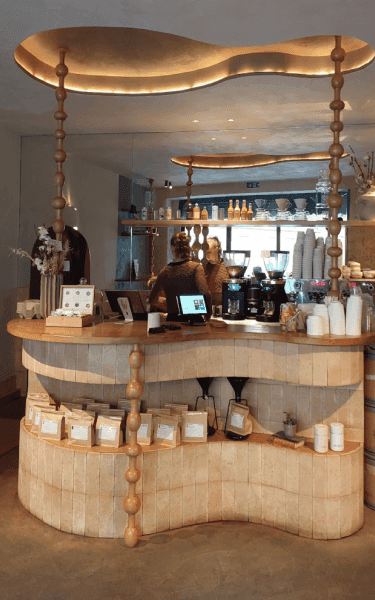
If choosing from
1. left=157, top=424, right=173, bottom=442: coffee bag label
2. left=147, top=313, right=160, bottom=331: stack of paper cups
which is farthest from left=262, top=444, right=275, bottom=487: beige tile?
left=147, top=313, right=160, bottom=331: stack of paper cups

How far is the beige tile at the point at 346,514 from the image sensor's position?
125 inches

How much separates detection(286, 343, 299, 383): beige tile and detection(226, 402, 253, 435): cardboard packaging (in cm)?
42

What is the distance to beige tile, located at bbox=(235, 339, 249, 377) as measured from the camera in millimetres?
3352

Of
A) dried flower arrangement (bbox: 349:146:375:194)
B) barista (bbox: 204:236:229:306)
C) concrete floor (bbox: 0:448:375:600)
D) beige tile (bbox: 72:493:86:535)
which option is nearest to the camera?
concrete floor (bbox: 0:448:375:600)

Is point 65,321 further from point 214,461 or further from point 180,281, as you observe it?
point 180,281

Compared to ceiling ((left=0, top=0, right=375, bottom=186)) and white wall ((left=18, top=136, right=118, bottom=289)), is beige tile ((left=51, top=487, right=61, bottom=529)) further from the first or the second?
white wall ((left=18, top=136, right=118, bottom=289))

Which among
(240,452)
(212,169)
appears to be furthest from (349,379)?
(212,169)

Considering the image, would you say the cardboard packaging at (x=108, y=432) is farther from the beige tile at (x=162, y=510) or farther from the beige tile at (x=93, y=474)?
the beige tile at (x=162, y=510)

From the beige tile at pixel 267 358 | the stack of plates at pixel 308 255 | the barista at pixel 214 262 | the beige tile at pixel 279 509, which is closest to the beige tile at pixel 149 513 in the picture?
the beige tile at pixel 279 509

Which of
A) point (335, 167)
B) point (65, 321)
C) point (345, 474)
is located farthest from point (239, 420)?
point (335, 167)

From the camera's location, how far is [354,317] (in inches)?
128

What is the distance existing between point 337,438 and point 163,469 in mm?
1083

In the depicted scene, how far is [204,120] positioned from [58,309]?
279 cm

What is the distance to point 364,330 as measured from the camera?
3.42 meters
